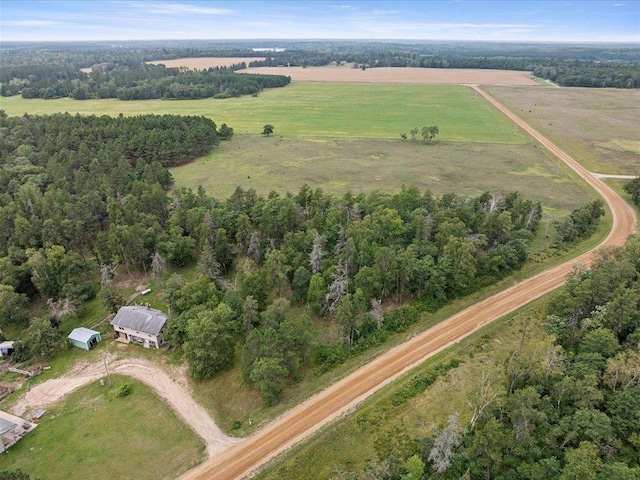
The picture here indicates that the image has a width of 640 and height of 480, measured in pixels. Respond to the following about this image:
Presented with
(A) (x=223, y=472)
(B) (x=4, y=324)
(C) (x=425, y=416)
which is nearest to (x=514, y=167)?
(C) (x=425, y=416)

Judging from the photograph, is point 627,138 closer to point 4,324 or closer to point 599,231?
point 599,231

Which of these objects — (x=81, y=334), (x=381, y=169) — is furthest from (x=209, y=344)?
(x=381, y=169)

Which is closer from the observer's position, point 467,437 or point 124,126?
point 467,437

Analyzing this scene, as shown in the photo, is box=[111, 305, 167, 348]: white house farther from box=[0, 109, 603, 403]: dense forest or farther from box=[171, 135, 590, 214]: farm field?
box=[171, 135, 590, 214]: farm field

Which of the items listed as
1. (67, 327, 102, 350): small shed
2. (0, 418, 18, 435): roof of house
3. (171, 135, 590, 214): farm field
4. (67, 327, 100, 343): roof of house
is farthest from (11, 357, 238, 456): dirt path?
(171, 135, 590, 214): farm field

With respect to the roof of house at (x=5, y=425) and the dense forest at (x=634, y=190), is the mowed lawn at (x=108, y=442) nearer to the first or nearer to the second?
the roof of house at (x=5, y=425)

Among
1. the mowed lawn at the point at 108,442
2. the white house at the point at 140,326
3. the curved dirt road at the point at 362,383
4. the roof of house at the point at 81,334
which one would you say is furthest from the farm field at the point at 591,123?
the roof of house at the point at 81,334

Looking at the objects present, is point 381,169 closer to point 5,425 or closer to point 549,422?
point 549,422

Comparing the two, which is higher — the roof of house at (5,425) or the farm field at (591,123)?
the farm field at (591,123)
